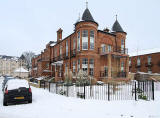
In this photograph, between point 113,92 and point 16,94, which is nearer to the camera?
point 16,94

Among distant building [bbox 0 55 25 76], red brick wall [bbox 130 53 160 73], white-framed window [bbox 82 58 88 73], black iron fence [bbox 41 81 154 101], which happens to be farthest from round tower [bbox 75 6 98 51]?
distant building [bbox 0 55 25 76]

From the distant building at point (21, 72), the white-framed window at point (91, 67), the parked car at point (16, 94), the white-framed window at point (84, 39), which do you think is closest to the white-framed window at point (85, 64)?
the white-framed window at point (91, 67)

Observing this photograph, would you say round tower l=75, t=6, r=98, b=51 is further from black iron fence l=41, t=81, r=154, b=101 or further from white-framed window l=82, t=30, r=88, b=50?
black iron fence l=41, t=81, r=154, b=101

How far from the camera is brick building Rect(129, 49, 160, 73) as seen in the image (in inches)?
1230

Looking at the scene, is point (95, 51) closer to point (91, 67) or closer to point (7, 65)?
point (91, 67)

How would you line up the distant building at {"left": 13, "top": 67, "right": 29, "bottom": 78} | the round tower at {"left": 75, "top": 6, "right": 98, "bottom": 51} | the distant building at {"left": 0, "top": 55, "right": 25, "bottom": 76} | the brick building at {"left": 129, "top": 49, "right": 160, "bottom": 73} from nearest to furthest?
the round tower at {"left": 75, "top": 6, "right": 98, "bottom": 51}
the brick building at {"left": 129, "top": 49, "right": 160, "bottom": 73}
the distant building at {"left": 13, "top": 67, "right": 29, "bottom": 78}
the distant building at {"left": 0, "top": 55, "right": 25, "bottom": 76}

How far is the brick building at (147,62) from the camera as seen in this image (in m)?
31.2

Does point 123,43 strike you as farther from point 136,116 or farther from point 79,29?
point 136,116

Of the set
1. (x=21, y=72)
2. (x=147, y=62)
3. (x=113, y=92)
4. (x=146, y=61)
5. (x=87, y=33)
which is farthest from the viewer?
(x=21, y=72)

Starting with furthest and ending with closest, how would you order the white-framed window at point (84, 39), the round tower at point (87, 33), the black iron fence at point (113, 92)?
1. the white-framed window at point (84, 39)
2. the round tower at point (87, 33)
3. the black iron fence at point (113, 92)

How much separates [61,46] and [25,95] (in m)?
18.2

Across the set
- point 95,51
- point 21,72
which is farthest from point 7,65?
point 95,51

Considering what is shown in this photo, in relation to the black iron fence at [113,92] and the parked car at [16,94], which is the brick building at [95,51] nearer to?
the black iron fence at [113,92]

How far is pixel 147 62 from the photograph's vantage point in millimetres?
33375
